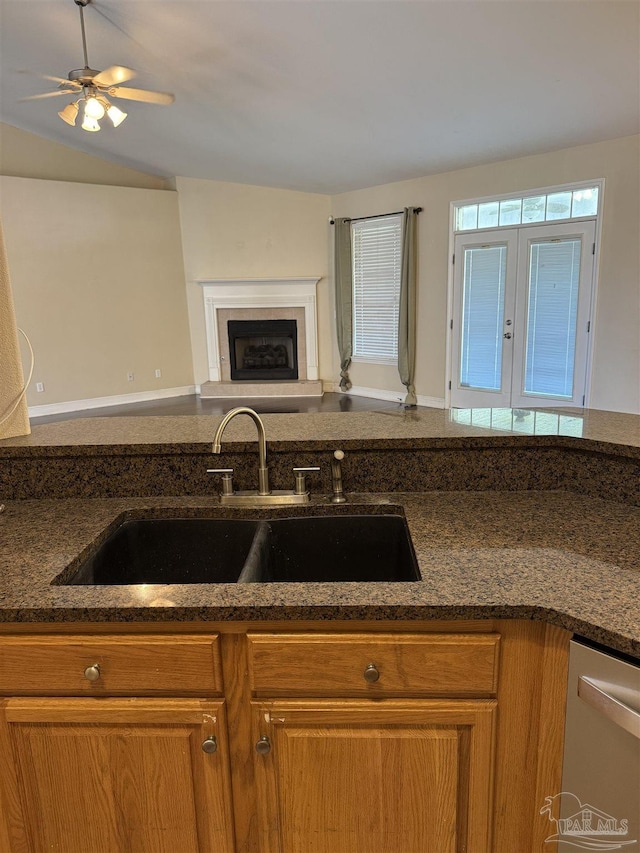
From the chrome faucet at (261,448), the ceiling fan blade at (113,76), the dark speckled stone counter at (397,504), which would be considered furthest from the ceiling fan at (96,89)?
the chrome faucet at (261,448)

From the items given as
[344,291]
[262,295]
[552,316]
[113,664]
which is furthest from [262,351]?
[113,664]

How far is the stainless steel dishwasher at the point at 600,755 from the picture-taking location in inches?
35.7

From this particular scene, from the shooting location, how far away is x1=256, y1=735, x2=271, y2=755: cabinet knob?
41.4 inches

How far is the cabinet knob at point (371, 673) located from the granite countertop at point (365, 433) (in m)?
0.66

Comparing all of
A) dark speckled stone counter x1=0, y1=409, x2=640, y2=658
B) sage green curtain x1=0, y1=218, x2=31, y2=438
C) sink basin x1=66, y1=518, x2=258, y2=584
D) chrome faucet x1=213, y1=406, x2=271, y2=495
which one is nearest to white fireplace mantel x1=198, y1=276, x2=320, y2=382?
dark speckled stone counter x1=0, y1=409, x2=640, y2=658

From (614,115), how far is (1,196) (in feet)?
20.2

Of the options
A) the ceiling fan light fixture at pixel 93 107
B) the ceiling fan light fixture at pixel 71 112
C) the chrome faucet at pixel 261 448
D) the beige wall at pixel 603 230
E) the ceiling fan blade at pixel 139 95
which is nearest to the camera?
the chrome faucet at pixel 261 448

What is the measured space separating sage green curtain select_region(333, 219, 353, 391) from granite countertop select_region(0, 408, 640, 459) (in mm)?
5845

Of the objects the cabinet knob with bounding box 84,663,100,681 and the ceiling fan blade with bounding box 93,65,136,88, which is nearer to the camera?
the cabinet knob with bounding box 84,663,100,681

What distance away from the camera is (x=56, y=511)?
1.51m

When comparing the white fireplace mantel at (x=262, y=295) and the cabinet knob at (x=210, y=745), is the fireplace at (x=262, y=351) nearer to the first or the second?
the white fireplace mantel at (x=262, y=295)

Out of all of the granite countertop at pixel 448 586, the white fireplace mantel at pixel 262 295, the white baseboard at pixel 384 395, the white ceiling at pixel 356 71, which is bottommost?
the white baseboard at pixel 384 395

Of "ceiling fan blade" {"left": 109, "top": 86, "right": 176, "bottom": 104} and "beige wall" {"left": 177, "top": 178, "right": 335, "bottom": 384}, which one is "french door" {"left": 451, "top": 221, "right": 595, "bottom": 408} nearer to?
"beige wall" {"left": 177, "top": 178, "right": 335, "bottom": 384}

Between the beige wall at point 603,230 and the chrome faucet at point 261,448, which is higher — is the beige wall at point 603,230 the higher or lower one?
the higher one
